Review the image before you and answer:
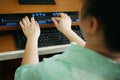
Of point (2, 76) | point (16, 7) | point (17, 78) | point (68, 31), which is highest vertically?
point (16, 7)

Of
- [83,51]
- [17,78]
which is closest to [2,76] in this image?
[17,78]

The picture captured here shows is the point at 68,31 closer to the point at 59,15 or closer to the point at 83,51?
the point at 59,15

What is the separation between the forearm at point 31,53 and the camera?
97cm

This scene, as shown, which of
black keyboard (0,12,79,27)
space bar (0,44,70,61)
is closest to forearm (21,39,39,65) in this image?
space bar (0,44,70,61)

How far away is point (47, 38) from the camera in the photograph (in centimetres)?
114

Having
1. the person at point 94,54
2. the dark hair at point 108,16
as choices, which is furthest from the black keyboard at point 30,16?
the dark hair at point 108,16

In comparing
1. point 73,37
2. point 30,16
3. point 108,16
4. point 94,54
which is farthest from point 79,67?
point 30,16

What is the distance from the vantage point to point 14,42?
1.08 m

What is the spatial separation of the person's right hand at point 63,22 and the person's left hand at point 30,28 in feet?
0.38

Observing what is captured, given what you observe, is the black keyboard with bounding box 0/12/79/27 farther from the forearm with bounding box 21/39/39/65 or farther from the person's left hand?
the forearm with bounding box 21/39/39/65

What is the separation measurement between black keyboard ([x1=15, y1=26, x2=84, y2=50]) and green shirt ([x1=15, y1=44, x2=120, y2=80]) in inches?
12.6

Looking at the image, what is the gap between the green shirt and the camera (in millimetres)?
732

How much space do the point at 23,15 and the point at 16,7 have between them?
86mm

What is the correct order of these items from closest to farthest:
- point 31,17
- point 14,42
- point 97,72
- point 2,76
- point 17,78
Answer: point 97,72
point 17,78
point 14,42
point 31,17
point 2,76
